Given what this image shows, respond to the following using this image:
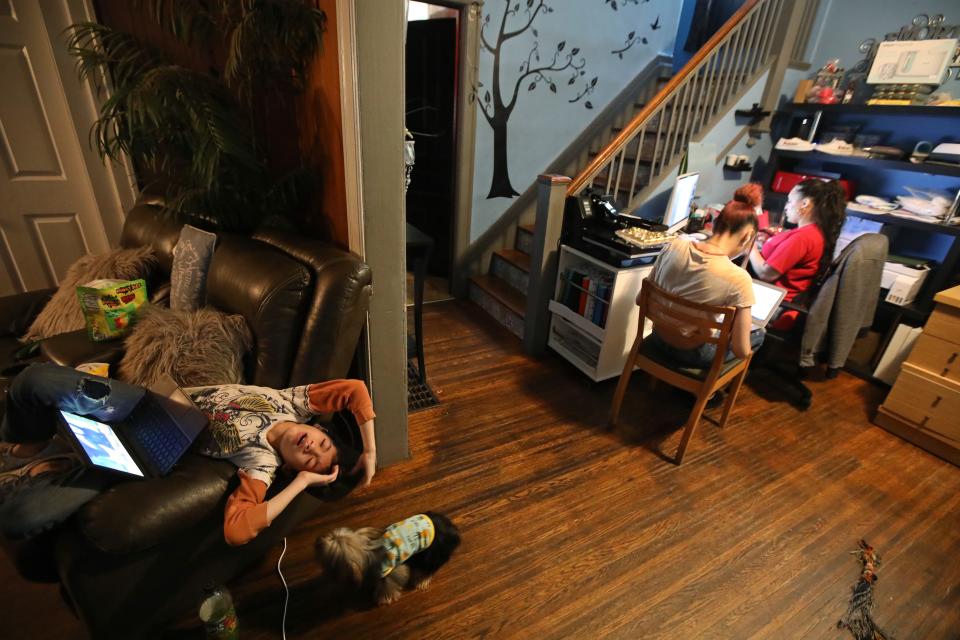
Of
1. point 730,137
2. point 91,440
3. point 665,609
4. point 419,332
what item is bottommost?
point 665,609

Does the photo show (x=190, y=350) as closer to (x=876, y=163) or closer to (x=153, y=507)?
(x=153, y=507)

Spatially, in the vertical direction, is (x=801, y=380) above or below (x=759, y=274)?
below

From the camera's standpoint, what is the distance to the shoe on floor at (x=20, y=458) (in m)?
1.15

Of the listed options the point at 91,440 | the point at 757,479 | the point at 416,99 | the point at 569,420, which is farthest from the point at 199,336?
the point at 416,99

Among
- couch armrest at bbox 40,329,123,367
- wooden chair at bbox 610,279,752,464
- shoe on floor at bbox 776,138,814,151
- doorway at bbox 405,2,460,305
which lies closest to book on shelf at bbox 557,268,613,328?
wooden chair at bbox 610,279,752,464

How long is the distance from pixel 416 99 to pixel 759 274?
8.86 ft

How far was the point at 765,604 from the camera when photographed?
1479 mm

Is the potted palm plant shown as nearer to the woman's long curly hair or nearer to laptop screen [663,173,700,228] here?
laptop screen [663,173,700,228]

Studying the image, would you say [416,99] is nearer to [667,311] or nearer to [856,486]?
[667,311]

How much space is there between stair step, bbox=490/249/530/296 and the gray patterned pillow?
6.74 feet

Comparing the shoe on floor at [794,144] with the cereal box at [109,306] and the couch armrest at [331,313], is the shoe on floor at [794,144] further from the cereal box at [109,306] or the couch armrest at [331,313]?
the cereal box at [109,306]

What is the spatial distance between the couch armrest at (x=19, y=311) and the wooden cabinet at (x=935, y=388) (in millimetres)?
4245

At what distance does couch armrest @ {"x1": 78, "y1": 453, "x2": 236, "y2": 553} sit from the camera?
0.98 m

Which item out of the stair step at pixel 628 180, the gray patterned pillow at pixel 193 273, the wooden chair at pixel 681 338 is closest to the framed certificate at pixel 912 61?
the stair step at pixel 628 180
